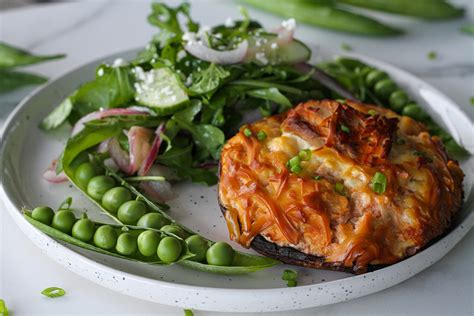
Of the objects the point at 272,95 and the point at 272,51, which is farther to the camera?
the point at 272,51

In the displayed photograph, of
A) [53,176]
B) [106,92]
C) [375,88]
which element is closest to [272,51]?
[375,88]

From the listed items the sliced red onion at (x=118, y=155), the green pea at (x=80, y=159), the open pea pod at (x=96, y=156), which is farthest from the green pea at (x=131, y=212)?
the green pea at (x=80, y=159)

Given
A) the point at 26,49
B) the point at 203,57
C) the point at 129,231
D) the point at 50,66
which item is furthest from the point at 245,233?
the point at 26,49

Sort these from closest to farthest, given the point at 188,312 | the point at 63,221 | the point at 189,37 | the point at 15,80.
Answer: the point at 188,312 → the point at 63,221 → the point at 189,37 → the point at 15,80

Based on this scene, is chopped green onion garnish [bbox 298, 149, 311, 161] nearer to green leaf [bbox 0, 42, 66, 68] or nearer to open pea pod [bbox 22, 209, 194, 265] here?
open pea pod [bbox 22, 209, 194, 265]

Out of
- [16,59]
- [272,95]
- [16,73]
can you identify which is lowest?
[16,73]

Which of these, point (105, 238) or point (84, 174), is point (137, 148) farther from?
point (105, 238)
